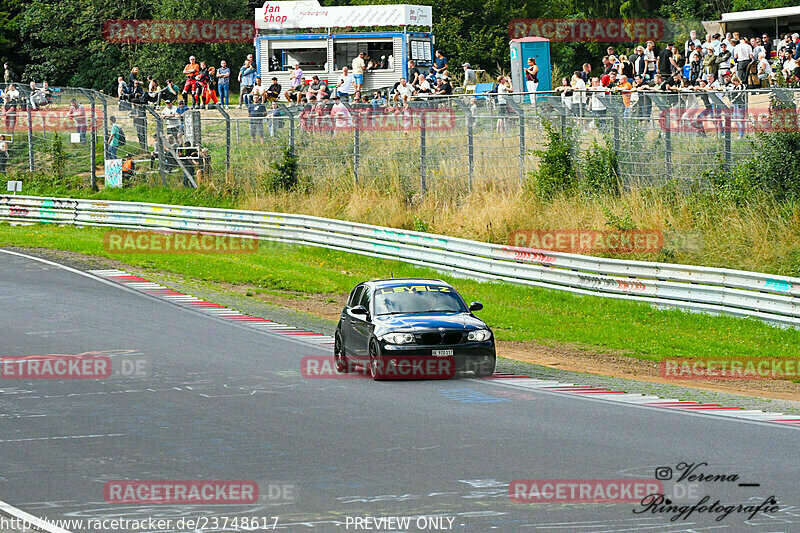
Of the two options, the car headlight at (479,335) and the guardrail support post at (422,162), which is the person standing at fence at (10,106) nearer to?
the guardrail support post at (422,162)

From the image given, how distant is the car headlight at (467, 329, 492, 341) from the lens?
16.1 metres

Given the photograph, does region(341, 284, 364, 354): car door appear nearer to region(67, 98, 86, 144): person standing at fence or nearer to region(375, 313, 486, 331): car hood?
region(375, 313, 486, 331): car hood

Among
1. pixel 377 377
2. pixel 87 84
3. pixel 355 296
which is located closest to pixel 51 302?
pixel 355 296

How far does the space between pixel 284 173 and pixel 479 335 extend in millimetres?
20623

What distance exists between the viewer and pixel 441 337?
52.6 feet

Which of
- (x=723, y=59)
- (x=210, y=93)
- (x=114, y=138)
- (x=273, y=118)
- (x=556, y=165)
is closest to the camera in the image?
(x=556, y=165)

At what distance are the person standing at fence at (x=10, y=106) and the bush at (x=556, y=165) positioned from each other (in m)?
22.6

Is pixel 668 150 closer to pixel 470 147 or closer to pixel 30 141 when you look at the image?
pixel 470 147

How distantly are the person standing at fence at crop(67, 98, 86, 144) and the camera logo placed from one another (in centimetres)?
3397

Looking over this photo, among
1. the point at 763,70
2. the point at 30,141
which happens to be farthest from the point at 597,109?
the point at 30,141

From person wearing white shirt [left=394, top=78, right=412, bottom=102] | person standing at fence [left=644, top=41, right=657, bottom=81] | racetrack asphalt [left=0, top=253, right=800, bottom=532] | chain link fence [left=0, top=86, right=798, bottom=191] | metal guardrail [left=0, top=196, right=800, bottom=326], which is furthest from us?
person wearing white shirt [left=394, top=78, right=412, bottom=102]

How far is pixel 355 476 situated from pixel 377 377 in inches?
236

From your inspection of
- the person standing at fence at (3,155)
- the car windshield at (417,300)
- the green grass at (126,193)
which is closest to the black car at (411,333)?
the car windshield at (417,300)

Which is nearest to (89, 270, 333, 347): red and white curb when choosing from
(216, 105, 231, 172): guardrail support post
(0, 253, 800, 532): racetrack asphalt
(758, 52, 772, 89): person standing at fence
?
(0, 253, 800, 532): racetrack asphalt
